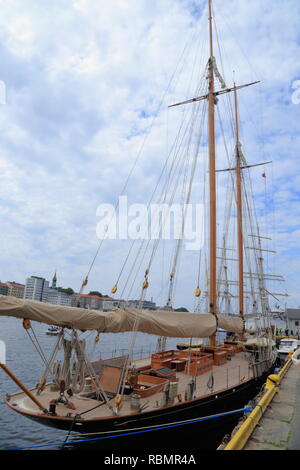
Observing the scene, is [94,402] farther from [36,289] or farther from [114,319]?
[36,289]

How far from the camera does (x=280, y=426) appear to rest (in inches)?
320

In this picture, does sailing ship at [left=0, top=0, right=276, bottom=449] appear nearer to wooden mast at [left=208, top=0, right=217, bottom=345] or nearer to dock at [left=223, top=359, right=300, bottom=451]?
dock at [left=223, top=359, right=300, bottom=451]

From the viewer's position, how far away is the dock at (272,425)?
22.5 feet

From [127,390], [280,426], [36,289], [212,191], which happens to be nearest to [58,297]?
[36,289]

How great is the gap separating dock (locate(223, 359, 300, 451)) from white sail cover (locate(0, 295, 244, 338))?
11.2 feet

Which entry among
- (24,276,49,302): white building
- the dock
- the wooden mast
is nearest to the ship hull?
the dock

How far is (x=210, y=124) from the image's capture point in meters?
20.8

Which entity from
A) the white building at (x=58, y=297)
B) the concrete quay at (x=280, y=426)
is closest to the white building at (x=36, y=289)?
the white building at (x=58, y=297)

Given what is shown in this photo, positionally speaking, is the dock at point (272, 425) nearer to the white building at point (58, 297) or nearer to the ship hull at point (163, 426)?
the ship hull at point (163, 426)

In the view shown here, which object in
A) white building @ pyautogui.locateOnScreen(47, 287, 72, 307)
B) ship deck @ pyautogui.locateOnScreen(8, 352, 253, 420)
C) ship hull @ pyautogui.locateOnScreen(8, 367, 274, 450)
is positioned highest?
white building @ pyautogui.locateOnScreen(47, 287, 72, 307)

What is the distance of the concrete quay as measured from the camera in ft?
22.7

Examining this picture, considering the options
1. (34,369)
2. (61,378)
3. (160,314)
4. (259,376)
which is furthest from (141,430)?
(34,369)

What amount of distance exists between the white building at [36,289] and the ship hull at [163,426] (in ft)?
588
